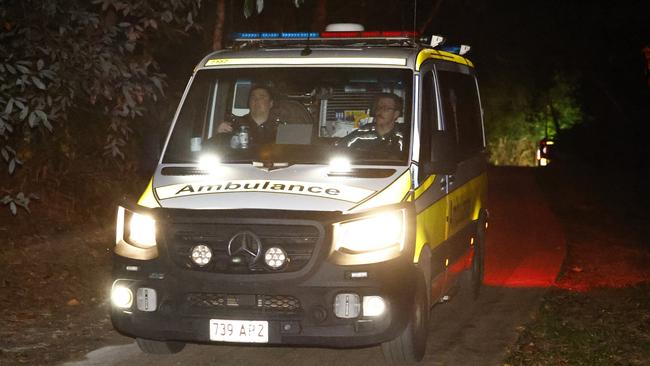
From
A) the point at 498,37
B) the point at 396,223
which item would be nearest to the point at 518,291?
the point at 396,223

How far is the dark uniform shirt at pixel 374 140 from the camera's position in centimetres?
824

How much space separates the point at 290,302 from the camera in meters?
7.33

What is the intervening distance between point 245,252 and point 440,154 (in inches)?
68.3

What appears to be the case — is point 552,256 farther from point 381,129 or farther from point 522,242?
point 381,129

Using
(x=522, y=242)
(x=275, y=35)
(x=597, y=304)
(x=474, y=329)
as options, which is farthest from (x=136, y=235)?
(x=522, y=242)

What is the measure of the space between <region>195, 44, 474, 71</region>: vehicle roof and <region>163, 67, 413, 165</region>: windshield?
6 centimetres

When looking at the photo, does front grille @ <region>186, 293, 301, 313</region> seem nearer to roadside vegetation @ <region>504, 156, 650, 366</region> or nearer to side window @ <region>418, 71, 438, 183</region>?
side window @ <region>418, 71, 438, 183</region>

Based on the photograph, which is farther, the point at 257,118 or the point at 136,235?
the point at 257,118

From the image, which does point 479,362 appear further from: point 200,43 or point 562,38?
point 562,38

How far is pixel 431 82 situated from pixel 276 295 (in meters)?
2.54

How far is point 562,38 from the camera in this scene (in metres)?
53.8

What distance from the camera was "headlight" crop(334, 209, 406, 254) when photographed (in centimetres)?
731

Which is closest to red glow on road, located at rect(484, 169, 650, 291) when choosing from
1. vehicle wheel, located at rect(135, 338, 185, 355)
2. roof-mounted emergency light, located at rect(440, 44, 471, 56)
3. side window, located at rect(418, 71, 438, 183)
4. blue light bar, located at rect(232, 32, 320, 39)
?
roof-mounted emergency light, located at rect(440, 44, 471, 56)

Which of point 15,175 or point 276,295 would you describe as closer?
point 276,295
